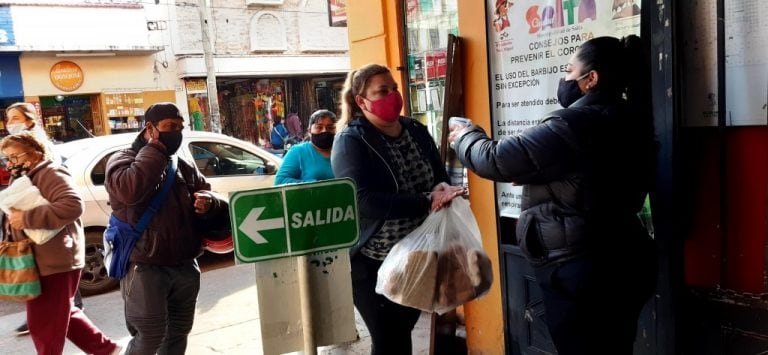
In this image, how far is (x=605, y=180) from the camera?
203 centimetres

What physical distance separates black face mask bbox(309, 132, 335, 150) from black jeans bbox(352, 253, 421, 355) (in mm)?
1958

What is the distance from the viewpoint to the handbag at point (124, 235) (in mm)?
3002

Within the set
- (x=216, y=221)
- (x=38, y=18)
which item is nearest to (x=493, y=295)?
(x=216, y=221)

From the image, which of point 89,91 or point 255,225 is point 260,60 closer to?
point 89,91

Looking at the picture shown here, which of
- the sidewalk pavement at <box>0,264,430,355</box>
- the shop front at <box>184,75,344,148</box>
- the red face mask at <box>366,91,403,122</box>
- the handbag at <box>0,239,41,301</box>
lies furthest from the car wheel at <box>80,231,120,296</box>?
the shop front at <box>184,75,344,148</box>

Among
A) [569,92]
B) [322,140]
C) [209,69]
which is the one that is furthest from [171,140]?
[209,69]

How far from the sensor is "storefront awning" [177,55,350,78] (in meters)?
18.8

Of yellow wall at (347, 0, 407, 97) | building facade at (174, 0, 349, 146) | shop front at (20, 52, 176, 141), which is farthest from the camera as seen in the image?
building facade at (174, 0, 349, 146)

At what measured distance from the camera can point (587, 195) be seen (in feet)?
6.61

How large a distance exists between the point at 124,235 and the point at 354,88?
56.3 inches

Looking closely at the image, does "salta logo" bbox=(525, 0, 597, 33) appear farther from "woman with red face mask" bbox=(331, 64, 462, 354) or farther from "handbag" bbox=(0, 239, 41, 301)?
"handbag" bbox=(0, 239, 41, 301)

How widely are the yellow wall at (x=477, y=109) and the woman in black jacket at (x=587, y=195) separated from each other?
4.40 ft

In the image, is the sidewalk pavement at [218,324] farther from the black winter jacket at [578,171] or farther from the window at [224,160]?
the black winter jacket at [578,171]

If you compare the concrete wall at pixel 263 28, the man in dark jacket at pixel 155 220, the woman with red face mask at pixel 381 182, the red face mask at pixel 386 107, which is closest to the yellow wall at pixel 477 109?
the woman with red face mask at pixel 381 182
